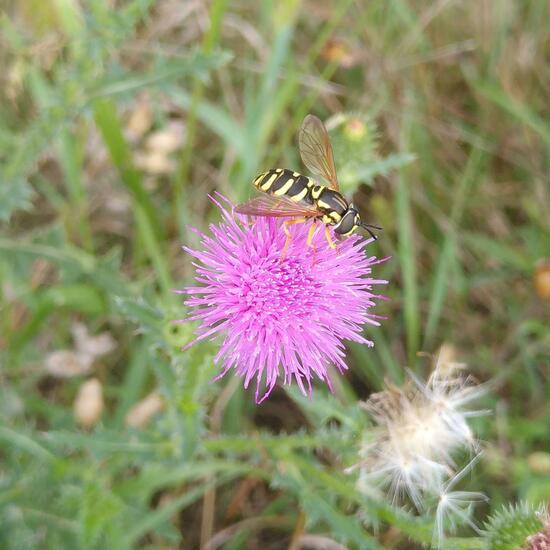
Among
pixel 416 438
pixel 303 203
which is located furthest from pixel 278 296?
pixel 416 438

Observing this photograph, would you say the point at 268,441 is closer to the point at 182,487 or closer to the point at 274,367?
the point at 274,367

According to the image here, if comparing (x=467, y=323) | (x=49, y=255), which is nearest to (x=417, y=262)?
(x=467, y=323)

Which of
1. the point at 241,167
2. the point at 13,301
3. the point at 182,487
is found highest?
the point at 241,167

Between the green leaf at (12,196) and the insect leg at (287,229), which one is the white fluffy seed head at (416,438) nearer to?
the insect leg at (287,229)

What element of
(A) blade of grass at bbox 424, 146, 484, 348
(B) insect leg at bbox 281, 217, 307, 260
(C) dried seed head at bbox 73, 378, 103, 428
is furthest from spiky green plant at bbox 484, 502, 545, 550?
(C) dried seed head at bbox 73, 378, 103, 428

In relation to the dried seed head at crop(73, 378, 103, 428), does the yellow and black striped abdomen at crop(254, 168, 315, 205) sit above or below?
above

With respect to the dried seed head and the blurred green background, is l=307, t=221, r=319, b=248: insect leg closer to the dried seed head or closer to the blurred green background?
the blurred green background
